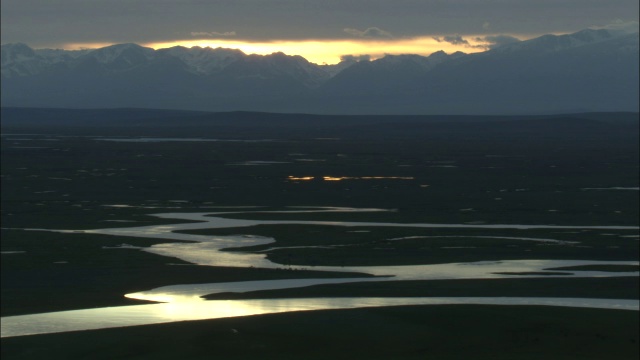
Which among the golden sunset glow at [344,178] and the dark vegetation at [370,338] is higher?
the dark vegetation at [370,338]

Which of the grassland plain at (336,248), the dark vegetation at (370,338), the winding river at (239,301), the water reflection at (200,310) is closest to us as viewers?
the dark vegetation at (370,338)

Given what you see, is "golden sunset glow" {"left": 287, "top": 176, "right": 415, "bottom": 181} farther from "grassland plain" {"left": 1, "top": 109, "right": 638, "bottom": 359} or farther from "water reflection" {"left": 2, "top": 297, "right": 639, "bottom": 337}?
"water reflection" {"left": 2, "top": 297, "right": 639, "bottom": 337}

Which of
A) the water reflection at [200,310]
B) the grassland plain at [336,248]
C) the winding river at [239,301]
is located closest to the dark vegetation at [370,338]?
the grassland plain at [336,248]

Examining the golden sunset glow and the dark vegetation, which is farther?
the golden sunset glow

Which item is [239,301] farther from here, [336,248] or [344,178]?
[344,178]

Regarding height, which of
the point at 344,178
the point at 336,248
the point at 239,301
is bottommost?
the point at 344,178

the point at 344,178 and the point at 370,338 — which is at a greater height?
the point at 370,338

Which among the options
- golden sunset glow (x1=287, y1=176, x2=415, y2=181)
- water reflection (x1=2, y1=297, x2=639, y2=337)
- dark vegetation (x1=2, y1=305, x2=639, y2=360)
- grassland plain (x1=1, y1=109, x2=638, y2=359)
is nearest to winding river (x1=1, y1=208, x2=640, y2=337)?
water reflection (x1=2, y1=297, x2=639, y2=337)

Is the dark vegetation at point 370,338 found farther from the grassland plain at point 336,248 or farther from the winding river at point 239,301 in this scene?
the winding river at point 239,301

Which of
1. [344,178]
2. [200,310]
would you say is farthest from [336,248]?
[344,178]
